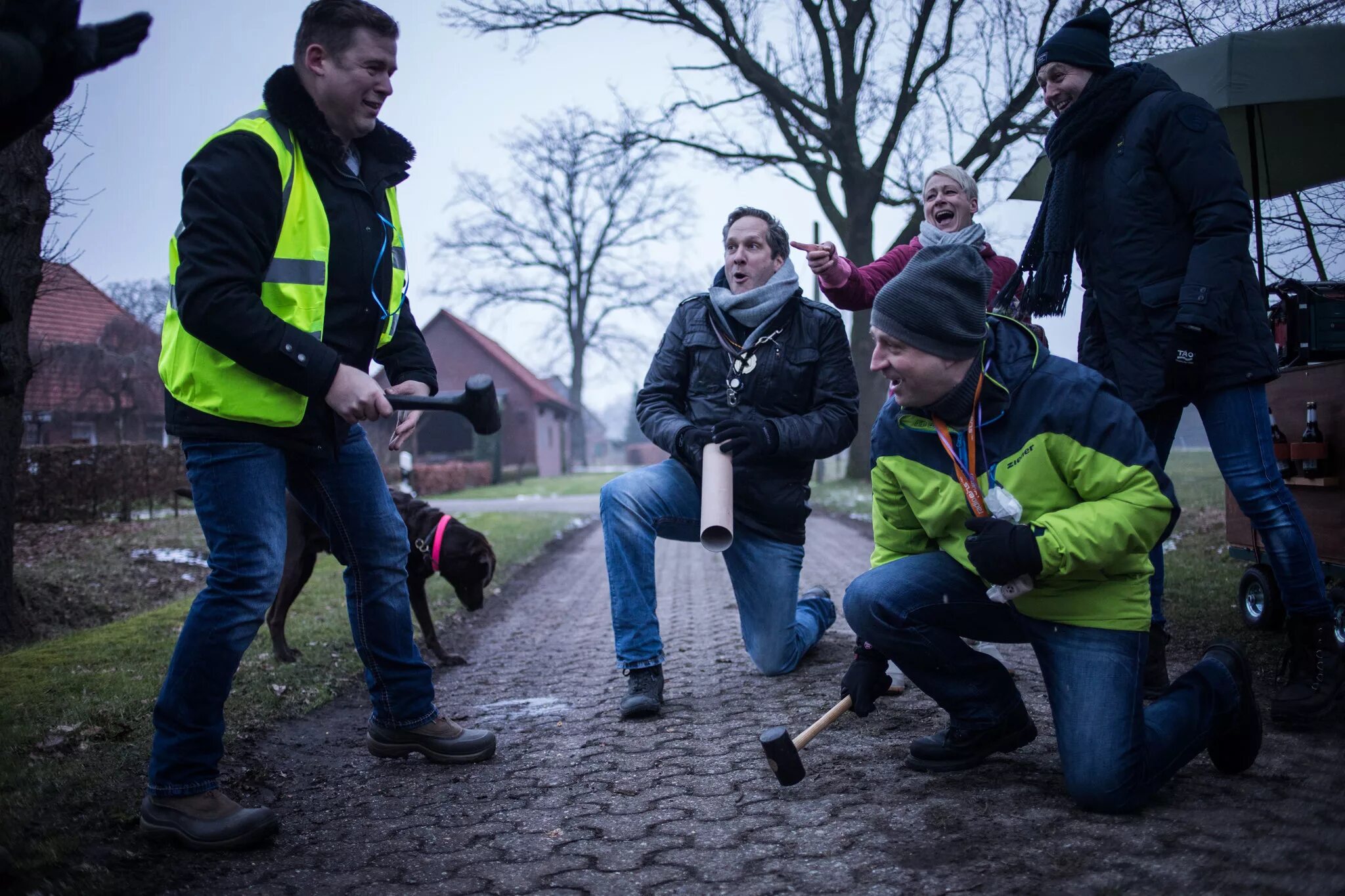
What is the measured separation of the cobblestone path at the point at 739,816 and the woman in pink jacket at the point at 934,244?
166 centimetres

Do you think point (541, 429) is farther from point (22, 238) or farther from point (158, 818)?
point (158, 818)

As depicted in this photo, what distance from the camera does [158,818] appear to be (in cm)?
267

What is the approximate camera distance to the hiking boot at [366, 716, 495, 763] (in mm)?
3443

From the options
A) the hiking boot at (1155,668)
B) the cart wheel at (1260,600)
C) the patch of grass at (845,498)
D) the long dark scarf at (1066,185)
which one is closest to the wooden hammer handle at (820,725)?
the hiking boot at (1155,668)

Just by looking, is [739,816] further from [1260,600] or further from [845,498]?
[845,498]

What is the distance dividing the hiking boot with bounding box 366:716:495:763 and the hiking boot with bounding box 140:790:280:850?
775mm

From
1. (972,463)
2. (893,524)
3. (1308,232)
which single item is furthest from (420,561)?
(1308,232)

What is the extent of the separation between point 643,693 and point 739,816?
121 cm

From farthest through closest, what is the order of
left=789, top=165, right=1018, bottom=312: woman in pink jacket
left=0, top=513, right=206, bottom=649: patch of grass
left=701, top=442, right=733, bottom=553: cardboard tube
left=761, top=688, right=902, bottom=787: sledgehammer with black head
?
left=0, top=513, right=206, bottom=649: patch of grass → left=789, top=165, right=1018, bottom=312: woman in pink jacket → left=701, top=442, right=733, bottom=553: cardboard tube → left=761, top=688, right=902, bottom=787: sledgehammer with black head

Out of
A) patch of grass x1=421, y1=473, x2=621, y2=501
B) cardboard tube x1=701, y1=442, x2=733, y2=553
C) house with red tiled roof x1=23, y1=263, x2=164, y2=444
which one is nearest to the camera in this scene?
cardboard tube x1=701, y1=442, x2=733, y2=553

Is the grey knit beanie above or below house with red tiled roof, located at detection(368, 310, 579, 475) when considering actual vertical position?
below

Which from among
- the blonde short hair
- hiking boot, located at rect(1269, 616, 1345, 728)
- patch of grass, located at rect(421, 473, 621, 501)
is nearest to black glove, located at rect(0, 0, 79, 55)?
the blonde short hair

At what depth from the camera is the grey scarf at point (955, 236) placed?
442cm

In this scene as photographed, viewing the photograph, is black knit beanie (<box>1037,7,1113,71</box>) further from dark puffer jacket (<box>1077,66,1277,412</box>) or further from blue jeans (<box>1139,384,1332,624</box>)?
Result: blue jeans (<box>1139,384,1332,624</box>)
